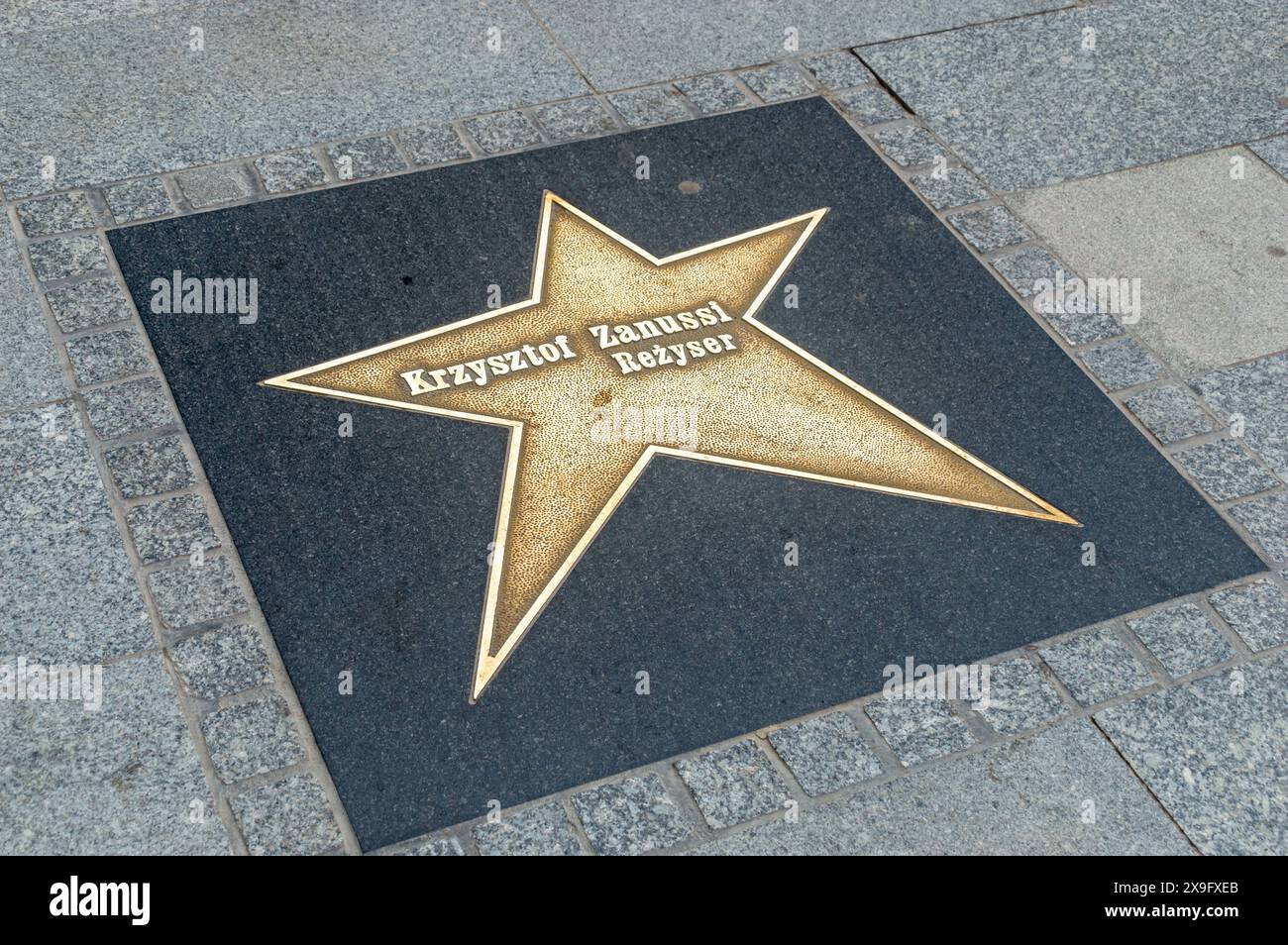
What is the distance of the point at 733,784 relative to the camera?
3.61m

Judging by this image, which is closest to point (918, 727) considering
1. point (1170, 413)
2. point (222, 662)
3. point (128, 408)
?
point (1170, 413)

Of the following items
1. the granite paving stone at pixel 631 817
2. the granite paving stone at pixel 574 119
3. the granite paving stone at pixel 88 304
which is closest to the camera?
the granite paving stone at pixel 631 817

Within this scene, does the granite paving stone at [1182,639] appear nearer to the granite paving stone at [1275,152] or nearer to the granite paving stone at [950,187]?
the granite paving stone at [950,187]

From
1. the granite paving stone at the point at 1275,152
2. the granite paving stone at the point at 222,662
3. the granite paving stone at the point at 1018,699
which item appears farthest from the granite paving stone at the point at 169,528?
the granite paving stone at the point at 1275,152

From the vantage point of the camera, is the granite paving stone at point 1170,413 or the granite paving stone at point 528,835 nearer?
the granite paving stone at point 528,835

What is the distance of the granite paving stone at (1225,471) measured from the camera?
4.52 m

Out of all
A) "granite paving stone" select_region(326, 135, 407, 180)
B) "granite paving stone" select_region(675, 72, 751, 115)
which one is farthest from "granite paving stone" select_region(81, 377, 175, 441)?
"granite paving stone" select_region(675, 72, 751, 115)

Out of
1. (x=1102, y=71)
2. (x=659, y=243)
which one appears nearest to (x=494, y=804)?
(x=659, y=243)

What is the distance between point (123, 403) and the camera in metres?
4.40

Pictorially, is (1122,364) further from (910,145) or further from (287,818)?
(287,818)

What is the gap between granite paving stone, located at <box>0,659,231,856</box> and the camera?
3.37 metres

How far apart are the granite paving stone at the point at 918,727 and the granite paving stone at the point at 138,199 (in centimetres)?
339

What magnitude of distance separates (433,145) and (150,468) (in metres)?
2.05

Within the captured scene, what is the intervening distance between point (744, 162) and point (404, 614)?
107 inches
